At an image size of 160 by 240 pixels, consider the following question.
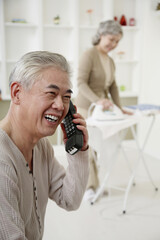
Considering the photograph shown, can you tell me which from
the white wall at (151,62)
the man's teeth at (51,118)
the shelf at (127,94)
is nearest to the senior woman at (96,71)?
the white wall at (151,62)

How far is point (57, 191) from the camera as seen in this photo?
3.54 feet

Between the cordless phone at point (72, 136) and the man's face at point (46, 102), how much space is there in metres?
0.13

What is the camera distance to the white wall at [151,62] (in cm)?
351

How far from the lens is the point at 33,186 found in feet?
3.02

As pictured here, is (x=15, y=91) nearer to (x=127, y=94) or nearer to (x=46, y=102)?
(x=46, y=102)

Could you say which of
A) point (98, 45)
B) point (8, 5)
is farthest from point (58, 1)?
point (98, 45)

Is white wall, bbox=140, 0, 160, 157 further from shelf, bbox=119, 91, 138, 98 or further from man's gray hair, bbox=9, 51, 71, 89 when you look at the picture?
man's gray hair, bbox=9, 51, 71, 89

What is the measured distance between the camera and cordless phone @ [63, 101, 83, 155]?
0.98 meters

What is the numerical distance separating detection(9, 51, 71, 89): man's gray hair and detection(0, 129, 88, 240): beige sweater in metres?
0.17

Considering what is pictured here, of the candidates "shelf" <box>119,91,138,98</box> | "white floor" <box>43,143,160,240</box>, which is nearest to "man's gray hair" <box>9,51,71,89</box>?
"white floor" <box>43,143,160,240</box>

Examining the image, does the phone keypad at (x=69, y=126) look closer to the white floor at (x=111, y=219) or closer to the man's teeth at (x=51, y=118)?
the man's teeth at (x=51, y=118)

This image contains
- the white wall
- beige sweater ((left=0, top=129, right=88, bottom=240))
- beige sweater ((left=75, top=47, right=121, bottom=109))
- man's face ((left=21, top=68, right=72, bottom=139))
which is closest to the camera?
beige sweater ((left=0, top=129, right=88, bottom=240))

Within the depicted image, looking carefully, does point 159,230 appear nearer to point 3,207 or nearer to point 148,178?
point 148,178

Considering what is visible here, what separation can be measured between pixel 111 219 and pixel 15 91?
1584 mm
